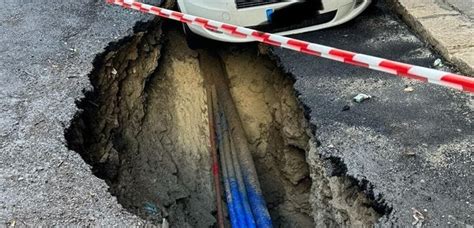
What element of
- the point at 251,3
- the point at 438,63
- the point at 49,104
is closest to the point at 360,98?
the point at 438,63

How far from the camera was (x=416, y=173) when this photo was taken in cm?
326

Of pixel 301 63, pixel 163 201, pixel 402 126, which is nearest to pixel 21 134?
pixel 163 201

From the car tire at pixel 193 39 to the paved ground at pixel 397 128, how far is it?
0.98 m

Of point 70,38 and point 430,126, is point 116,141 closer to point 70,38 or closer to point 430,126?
point 70,38

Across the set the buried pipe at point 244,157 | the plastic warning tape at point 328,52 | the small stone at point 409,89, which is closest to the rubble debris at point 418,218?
the plastic warning tape at point 328,52

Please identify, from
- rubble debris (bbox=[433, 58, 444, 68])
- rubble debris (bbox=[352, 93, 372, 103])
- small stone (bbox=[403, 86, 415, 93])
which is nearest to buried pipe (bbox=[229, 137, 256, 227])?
rubble debris (bbox=[352, 93, 372, 103])

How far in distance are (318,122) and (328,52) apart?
599 mm

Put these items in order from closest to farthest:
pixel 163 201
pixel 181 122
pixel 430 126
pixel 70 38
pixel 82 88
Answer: pixel 430 126 → pixel 82 88 → pixel 163 201 → pixel 70 38 → pixel 181 122

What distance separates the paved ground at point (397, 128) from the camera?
10.2ft

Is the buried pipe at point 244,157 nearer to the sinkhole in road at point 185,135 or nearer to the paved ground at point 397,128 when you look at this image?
the sinkhole in road at point 185,135

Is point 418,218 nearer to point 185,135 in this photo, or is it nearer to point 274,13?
point 274,13

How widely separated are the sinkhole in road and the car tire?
0.37 metres

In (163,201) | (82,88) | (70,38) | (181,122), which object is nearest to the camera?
(82,88)

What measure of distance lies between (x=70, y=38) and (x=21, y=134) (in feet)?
5.22
